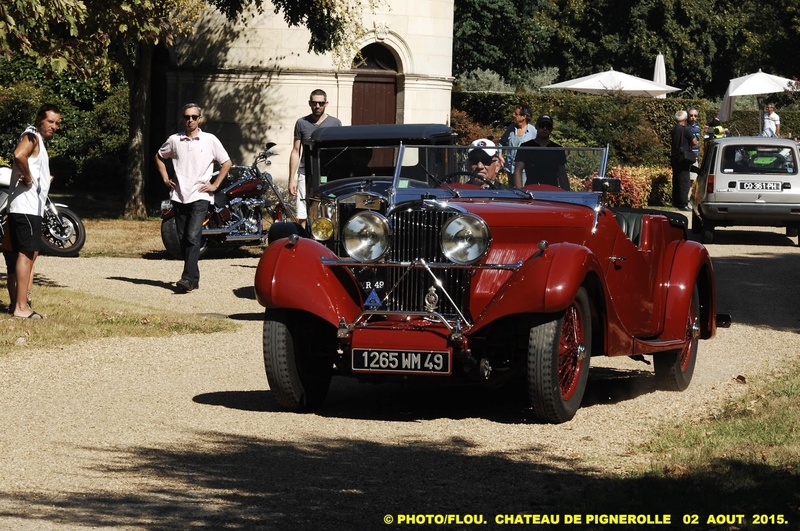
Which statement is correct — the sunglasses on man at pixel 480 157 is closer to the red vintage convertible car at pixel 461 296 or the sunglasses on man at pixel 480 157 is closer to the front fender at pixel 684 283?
the red vintage convertible car at pixel 461 296

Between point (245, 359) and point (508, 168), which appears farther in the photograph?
point (245, 359)

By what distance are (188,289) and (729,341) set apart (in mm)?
5657

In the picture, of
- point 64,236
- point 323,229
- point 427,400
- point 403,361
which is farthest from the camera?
point 64,236

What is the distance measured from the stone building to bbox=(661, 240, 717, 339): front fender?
622 inches

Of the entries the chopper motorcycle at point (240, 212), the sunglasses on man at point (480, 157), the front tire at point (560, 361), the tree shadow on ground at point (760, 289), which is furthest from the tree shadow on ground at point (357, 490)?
the chopper motorcycle at point (240, 212)

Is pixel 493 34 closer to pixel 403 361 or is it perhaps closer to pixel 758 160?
pixel 758 160

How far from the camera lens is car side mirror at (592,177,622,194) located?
336 inches

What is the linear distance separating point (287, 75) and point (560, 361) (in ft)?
60.2

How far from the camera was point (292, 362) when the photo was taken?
7.91m

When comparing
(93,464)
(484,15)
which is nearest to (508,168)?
(93,464)

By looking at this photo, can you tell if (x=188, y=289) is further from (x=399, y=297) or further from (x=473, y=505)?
(x=473, y=505)

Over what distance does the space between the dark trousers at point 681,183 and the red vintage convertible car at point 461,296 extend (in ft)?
54.9

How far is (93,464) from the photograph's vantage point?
659 cm

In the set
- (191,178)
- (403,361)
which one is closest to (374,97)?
(191,178)
